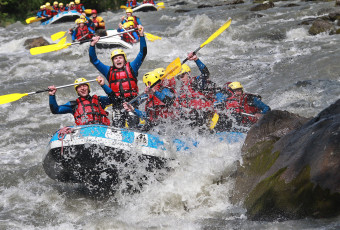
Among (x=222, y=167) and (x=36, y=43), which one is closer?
(x=222, y=167)

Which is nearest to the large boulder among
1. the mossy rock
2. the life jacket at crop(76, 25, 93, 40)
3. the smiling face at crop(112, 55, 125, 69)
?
the mossy rock

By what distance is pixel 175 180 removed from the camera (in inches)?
211

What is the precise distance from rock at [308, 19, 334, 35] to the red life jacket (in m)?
7.39

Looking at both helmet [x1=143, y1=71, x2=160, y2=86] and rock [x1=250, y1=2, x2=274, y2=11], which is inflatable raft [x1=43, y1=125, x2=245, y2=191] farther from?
rock [x1=250, y1=2, x2=274, y2=11]

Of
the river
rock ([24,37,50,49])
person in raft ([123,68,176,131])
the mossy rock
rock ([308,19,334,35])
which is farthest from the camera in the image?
rock ([24,37,50,49])

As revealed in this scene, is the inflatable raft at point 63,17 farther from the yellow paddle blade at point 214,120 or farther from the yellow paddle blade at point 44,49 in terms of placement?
the yellow paddle blade at point 214,120

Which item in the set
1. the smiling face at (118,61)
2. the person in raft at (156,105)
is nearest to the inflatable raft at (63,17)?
the smiling face at (118,61)

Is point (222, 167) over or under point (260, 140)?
under

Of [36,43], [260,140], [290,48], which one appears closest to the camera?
[260,140]

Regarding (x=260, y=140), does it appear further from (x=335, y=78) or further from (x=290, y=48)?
(x=290, y=48)

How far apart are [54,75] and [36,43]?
201 inches

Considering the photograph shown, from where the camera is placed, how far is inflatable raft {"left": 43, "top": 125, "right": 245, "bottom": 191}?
532cm

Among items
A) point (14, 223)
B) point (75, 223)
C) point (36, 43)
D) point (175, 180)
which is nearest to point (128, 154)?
point (175, 180)

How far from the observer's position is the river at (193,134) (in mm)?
4887
